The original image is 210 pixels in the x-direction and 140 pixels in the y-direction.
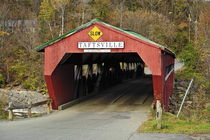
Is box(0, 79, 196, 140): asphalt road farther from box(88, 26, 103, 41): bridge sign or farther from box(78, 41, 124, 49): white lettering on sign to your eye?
box(88, 26, 103, 41): bridge sign

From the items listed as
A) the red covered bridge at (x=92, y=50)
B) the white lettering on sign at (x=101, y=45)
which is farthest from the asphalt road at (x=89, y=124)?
the white lettering on sign at (x=101, y=45)

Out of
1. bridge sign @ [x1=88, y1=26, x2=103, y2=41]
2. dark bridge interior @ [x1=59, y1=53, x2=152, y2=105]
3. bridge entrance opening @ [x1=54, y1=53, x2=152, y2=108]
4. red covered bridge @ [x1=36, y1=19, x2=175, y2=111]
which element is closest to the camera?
red covered bridge @ [x1=36, y1=19, x2=175, y2=111]

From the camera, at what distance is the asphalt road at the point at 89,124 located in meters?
9.74

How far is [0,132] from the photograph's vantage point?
→ 35.3 ft

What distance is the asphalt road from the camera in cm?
974

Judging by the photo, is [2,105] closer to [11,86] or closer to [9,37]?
[11,86]

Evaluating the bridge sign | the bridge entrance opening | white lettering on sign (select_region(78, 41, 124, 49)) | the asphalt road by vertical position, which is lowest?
the asphalt road

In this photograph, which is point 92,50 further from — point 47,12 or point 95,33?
point 47,12

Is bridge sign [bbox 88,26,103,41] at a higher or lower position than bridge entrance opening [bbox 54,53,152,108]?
higher

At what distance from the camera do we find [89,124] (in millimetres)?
12148

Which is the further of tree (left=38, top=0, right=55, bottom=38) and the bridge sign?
tree (left=38, top=0, right=55, bottom=38)

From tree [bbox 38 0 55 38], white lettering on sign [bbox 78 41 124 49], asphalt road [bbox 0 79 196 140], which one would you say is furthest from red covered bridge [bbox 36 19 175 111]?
tree [bbox 38 0 55 38]

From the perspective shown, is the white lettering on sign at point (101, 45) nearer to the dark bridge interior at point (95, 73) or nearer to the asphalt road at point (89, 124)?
the dark bridge interior at point (95, 73)

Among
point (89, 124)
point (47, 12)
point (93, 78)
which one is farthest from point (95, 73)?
point (47, 12)
